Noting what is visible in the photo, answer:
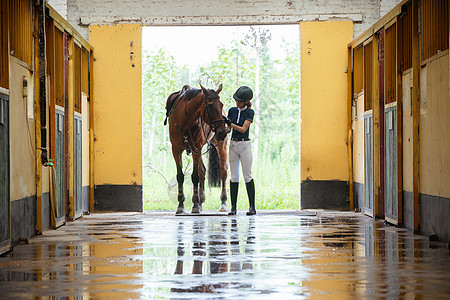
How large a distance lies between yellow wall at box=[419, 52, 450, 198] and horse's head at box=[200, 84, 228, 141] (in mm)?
3597

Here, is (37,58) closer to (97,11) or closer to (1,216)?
(1,216)

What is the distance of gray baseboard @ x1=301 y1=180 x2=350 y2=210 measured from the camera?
13297mm

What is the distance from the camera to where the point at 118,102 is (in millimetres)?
13453

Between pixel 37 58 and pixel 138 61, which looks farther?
pixel 138 61

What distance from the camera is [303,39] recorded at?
13438mm

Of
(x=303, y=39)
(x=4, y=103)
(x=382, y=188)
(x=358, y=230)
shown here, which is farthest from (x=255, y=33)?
(x=4, y=103)

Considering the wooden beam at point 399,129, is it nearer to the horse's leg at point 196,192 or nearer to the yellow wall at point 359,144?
the yellow wall at point 359,144

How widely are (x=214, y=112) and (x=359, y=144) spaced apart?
8.22ft

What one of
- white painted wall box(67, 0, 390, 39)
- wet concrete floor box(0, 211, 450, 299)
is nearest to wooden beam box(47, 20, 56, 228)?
wet concrete floor box(0, 211, 450, 299)

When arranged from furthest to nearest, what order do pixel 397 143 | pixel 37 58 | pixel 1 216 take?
pixel 397 143
pixel 37 58
pixel 1 216

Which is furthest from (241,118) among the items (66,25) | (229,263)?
(229,263)

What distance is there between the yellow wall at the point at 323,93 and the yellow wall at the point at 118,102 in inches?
108

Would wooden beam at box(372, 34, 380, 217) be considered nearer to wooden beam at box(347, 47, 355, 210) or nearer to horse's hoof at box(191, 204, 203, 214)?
wooden beam at box(347, 47, 355, 210)

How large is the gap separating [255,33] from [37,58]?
13.4 meters
